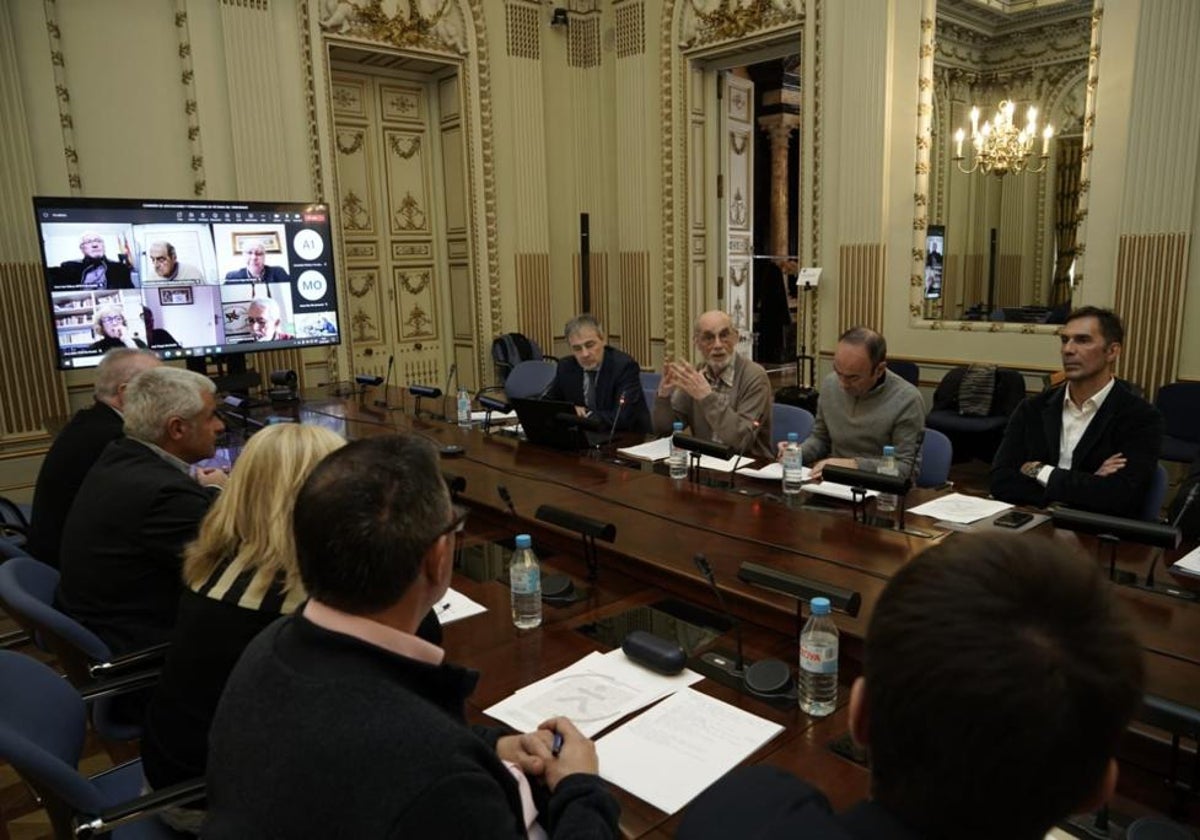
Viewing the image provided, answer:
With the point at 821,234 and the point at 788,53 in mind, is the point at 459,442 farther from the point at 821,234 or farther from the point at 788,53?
the point at 788,53

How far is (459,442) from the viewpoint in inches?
138

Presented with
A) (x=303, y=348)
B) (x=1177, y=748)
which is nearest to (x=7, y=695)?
(x=1177, y=748)

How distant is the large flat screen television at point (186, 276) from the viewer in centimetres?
451

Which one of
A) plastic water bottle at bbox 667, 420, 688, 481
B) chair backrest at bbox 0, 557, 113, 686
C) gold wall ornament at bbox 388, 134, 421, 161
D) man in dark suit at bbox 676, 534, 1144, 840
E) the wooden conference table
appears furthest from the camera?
gold wall ornament at bbox 388, 134, 421, 161

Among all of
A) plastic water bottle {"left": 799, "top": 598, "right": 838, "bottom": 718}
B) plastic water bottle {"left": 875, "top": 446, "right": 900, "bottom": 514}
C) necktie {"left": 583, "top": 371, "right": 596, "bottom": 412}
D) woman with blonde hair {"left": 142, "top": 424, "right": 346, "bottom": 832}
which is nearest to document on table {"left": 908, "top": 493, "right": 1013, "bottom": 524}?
plastic water bottle {"left": 875, "top": 446, "right": 900, "bottom": 514}

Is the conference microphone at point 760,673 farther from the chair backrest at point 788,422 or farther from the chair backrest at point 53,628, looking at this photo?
the chair backrest at point 788,422

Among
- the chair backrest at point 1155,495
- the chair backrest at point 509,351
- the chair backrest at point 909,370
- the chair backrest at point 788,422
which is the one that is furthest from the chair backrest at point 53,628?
the chair backrest at point 909,370

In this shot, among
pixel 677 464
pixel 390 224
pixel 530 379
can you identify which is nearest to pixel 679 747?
pixel 677 464

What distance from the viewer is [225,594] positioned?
1452 mm

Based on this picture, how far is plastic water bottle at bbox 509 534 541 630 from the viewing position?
1802 millimetres

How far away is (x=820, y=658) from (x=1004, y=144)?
4810mm

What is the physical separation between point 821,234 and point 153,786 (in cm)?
529

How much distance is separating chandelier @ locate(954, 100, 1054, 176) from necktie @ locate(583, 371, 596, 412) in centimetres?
309

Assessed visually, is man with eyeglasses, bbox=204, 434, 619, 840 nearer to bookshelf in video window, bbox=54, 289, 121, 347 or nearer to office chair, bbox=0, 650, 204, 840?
office chair, bbox=0, 650, 204, 840
